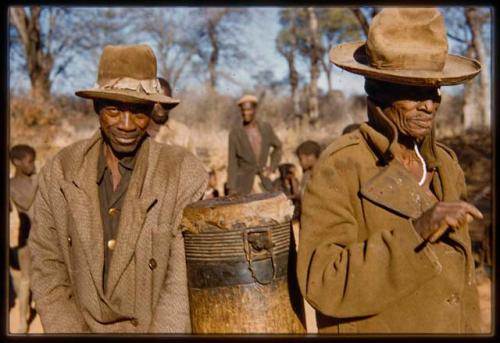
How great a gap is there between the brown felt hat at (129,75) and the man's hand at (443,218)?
4.60 feet

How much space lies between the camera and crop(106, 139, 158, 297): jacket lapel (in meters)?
2.96

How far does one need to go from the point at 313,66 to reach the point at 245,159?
1595cm

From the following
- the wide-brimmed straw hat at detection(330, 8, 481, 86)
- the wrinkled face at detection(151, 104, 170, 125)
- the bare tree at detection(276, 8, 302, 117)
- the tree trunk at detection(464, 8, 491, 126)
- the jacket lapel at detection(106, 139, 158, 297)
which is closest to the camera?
the wide-brimmed straw hat at detection(330, 8, 481, 86)

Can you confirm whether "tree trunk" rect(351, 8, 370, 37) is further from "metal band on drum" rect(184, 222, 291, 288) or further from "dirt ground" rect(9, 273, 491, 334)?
"metal band on drum" rect(184, 222, 291, 288)

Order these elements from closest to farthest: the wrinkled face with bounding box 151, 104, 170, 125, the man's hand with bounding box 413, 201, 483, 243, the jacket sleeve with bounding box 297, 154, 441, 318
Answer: the man's hand with bounding box 413, 201, 483, 243 → the jacket sleeve with bounding box 297, 154, 441, 318 → the wrinkled face with bounding box 151, 104, 170, 125

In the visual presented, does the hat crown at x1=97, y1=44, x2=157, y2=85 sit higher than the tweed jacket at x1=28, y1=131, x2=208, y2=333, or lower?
higher

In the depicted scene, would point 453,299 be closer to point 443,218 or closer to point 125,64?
point 443,218

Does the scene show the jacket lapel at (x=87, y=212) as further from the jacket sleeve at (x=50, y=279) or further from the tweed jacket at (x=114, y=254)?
the jacket sleeve at (x=50, y=279)

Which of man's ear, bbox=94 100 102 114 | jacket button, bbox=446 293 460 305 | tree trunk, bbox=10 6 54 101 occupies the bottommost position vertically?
jacket button, bbox=446 293 460 305

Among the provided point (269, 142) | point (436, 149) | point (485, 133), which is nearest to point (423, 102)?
point (436, 149)

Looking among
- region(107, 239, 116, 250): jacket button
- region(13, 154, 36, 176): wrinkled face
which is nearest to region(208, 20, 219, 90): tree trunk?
region(13, 154, 36, 176): wrinkled face

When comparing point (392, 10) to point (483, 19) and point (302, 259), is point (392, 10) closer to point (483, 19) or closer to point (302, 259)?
point (302, 259)

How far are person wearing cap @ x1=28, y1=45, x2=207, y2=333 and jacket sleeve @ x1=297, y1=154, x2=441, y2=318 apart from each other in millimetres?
781

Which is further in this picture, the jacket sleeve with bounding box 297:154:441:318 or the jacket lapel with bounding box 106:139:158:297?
the jacket lapel with bounding box 106:139:158:297
